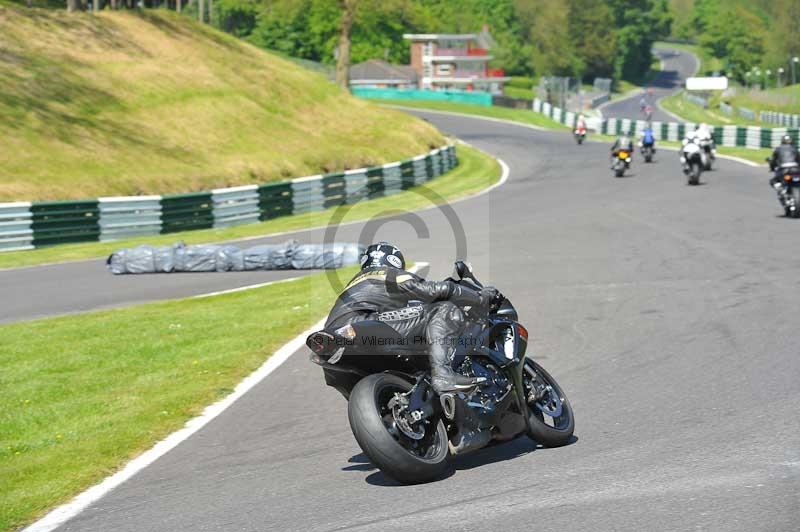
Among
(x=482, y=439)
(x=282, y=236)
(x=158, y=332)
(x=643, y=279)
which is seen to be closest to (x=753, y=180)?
(x=282, y=236)

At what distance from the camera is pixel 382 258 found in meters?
6.92

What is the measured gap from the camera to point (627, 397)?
27.3ft

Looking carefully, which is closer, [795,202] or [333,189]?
[795,202]

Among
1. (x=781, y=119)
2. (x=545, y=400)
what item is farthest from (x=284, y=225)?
(x=781, y=119)

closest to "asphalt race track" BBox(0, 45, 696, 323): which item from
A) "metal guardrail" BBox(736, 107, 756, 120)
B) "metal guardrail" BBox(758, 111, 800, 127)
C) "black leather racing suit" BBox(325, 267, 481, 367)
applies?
"black leather racing suit" BBox(325, 267, 481, 367)

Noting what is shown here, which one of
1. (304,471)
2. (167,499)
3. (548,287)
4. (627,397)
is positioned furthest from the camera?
(548,287)

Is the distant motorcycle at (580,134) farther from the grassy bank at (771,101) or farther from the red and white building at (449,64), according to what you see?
the red and white building at (449,64)

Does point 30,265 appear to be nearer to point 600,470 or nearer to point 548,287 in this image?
point 548,287

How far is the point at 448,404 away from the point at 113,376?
16.0ft

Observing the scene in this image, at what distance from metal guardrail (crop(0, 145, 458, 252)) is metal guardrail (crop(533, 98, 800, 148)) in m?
20.7

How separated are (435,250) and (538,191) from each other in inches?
521

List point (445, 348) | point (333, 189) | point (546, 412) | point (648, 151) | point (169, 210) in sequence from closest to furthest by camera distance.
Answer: point (445, 348), point (546, 412), point (169, 210), point (333, 189), point (648, 151)

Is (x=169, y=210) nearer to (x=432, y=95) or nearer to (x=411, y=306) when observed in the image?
(x=411, y=306)

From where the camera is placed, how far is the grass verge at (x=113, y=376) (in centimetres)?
715
